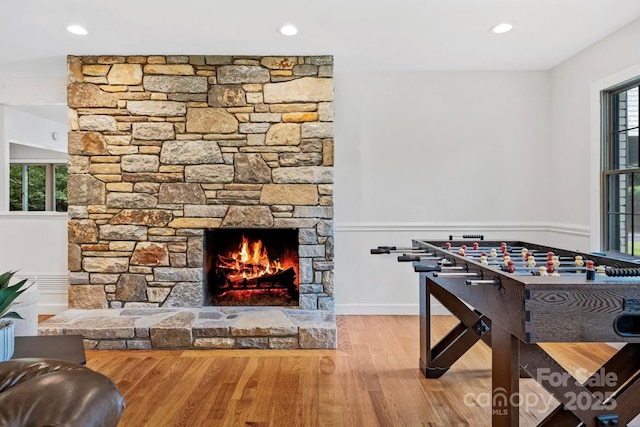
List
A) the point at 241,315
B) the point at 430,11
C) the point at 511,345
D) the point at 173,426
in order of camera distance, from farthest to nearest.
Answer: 1. the point at 241,315
2. the point at 430,11
3. the point at 173,426
4. the point at 511,345

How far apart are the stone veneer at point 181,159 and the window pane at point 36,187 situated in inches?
100

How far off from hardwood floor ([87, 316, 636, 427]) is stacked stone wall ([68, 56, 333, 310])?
0.74m

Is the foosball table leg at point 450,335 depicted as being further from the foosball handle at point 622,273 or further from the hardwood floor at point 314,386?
the foosball handle at point 622,273

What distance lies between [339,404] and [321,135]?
2.33 metres

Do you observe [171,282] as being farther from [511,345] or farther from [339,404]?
[511,345]

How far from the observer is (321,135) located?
3.84 metres

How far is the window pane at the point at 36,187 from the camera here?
5781 millimetres

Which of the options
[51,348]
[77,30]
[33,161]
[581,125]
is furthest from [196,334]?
[33,161]

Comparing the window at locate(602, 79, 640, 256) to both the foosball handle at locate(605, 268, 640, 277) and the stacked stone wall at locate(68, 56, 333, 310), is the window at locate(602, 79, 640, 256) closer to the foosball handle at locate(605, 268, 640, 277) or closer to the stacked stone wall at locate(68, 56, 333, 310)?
the foosball handle at locate(605, 268, 640, 277)

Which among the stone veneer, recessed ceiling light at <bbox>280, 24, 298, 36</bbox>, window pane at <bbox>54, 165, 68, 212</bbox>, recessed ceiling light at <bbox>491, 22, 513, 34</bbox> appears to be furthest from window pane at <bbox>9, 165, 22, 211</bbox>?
recessed ceiling light at <bbox>491, 22, 513, 34</bbox>

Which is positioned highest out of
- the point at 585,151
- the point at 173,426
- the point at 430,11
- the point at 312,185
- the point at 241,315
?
the point at 430,11

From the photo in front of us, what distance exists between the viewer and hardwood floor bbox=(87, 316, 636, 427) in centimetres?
229

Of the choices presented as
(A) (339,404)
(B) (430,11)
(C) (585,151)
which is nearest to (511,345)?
(A) (339,404)

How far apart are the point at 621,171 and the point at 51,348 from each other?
4.07 meters
